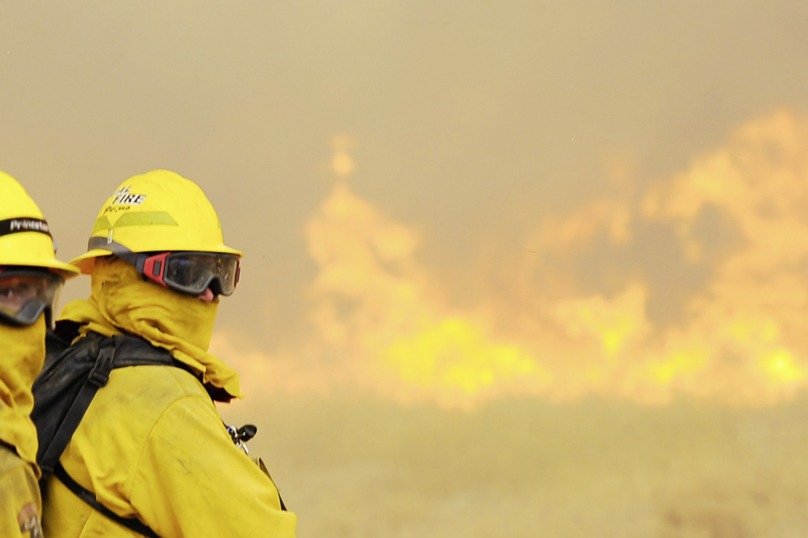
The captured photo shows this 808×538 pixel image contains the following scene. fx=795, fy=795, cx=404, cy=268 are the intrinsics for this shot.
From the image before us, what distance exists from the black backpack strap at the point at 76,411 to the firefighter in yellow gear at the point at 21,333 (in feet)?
1.62

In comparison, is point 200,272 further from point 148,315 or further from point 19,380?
point 19,380

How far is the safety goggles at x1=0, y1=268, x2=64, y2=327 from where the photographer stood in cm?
252

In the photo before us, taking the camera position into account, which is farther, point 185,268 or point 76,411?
point 185,268

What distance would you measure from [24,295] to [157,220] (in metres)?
1.05

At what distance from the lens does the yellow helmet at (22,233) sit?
2564mm

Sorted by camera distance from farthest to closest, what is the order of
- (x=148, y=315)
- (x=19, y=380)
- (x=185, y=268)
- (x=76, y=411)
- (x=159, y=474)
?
(x=185, y=268) < (x=148, y=315) < (x=76, y=411) < (x=159, y=474) < (x=19, y=380)

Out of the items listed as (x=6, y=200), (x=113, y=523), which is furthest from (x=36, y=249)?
(x=113, y=523)

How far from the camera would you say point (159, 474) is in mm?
2967

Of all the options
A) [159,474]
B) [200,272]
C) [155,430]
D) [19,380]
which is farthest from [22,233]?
[200,272]

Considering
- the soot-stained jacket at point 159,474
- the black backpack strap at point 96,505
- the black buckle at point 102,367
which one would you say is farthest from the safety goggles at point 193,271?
the black backpack strap at point 96,505

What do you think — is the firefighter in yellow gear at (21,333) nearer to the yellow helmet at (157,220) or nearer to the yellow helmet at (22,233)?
the yellow helmet at (22,233)

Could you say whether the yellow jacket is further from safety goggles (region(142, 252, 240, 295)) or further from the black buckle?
safety goggles (region(142, 252, 240, 295))

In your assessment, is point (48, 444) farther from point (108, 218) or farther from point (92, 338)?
point (108, 218)

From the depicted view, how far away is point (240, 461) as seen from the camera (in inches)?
121
